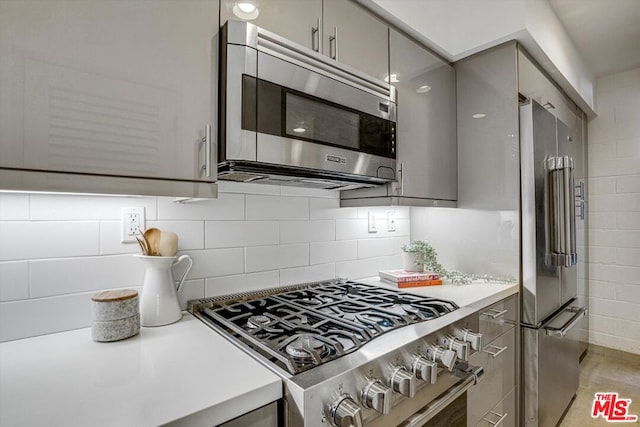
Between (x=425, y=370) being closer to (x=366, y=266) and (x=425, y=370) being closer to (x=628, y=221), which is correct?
(x=366, y=266)

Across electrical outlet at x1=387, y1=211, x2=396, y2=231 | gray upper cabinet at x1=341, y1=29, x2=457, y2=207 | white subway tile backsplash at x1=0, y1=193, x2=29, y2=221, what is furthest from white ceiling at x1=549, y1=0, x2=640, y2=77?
white subway tile backsplash at x1=0, y1=193, x2=29, y2=221

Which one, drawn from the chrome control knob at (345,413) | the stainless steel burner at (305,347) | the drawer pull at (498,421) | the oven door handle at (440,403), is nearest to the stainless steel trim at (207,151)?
the stainless steel burner at (305,347)

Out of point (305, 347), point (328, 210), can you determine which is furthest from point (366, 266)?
point (305, 347)

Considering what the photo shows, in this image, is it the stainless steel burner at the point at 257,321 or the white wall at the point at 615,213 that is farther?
the white wall at the point at 615,213

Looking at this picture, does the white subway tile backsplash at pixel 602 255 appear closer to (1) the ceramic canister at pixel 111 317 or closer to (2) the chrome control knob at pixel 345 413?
(2) the chrome control knob at pixel 345 413

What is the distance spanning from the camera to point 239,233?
1.36 meters

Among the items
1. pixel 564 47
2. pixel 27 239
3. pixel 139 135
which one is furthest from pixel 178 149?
pixel 564 47

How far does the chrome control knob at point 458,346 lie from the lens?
1.04 meters

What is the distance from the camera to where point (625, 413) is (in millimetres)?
2059

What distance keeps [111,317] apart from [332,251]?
3.36 feet

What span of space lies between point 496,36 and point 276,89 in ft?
4.43

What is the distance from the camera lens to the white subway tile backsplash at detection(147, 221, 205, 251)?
3.87ft

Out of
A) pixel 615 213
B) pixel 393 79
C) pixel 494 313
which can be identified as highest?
pixel 393 79

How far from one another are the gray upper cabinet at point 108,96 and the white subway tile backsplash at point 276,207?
17.7 inches
